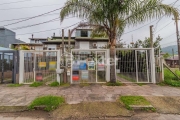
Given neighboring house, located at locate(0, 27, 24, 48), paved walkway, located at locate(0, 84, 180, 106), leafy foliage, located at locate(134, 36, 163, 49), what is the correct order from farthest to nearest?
neighboring house, located at locate(0, 27, 24, 48), leafy foliage, located at locate(134, 36, 163, 49), paved walkway, located at locate(0, 84, 180, 106)

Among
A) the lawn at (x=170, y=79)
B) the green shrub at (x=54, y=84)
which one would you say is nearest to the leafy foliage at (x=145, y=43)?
the lawn at (x=170, y=79)

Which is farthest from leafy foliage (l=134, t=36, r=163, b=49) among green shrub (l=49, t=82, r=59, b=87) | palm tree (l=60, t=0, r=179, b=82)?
green shrub (l=49, t=82, r=59, b=87)

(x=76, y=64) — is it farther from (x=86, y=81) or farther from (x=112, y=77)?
(x=112, y=77)

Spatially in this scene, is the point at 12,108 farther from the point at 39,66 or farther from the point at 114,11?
the point at 114,11

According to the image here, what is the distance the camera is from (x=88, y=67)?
285 inches

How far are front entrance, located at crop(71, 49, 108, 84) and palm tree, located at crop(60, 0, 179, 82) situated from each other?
174 centimetres

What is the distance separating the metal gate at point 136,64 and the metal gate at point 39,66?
14.0ft

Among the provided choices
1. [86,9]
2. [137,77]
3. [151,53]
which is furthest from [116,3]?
[137,77]

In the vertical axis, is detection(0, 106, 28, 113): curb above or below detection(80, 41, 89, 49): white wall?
below

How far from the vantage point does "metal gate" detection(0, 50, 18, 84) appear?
7250mm

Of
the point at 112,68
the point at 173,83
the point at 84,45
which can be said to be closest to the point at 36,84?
the point at 112,68

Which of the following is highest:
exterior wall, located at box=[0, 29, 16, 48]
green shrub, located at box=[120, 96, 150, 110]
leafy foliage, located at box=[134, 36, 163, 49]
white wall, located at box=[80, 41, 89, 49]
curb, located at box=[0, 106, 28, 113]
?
exterior wall, located at box=[0, 29, 16, 48]

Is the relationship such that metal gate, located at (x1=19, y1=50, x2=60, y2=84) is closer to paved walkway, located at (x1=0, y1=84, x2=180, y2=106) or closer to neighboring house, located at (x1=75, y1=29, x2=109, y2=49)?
paved walkway, located at (x1=0, y1=84, x2=180, y2=106)

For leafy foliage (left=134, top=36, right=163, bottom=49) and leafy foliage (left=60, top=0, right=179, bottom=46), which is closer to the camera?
leafy foliage (left=60, top=0, right=179, bottom=46)
